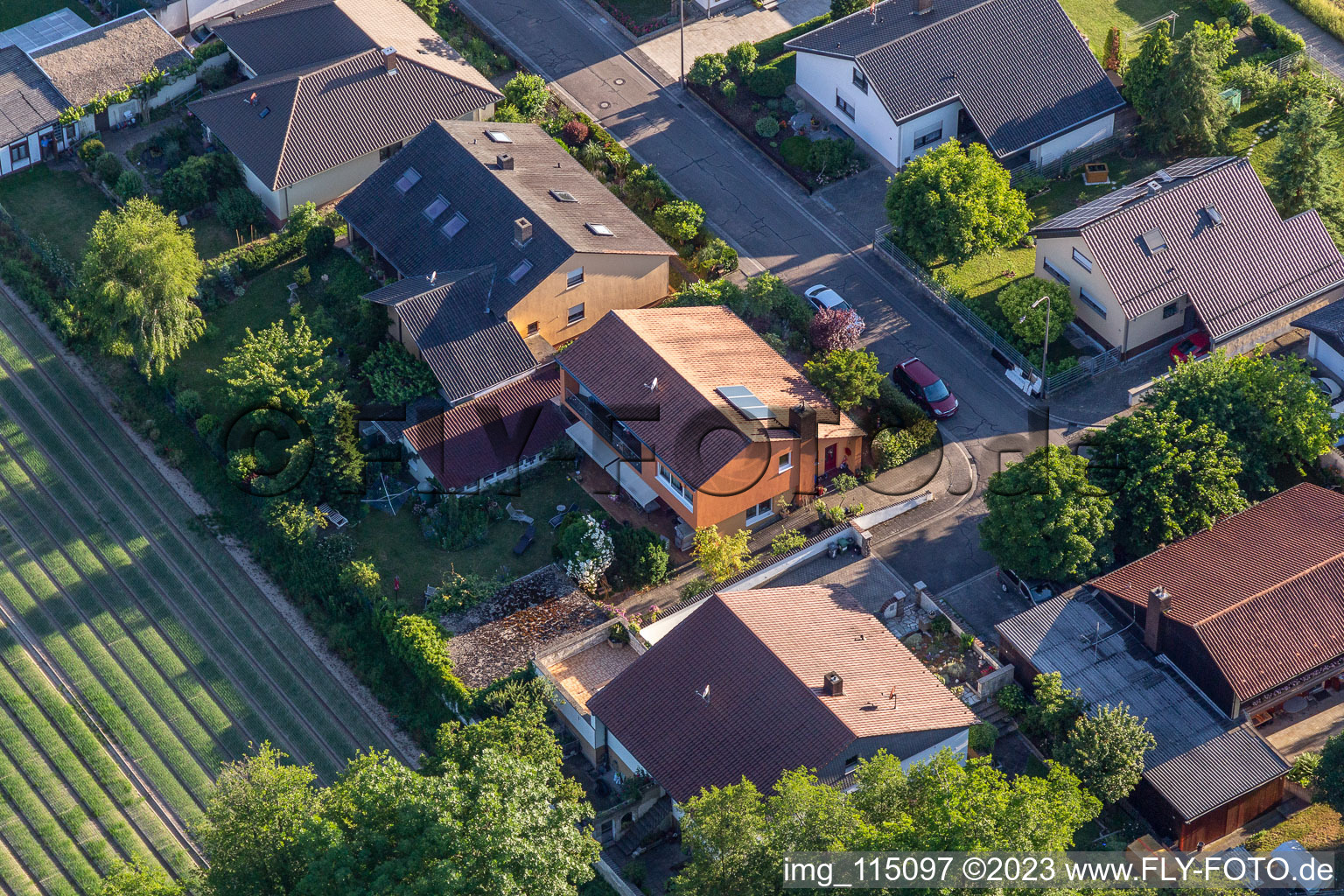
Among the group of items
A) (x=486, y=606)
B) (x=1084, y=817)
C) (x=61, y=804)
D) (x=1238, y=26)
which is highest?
(x=1238, y=26)

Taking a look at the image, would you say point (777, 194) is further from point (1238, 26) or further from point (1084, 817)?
point (1084, 817)

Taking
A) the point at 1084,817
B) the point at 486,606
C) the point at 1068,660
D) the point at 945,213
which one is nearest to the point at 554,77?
the point at 945,213

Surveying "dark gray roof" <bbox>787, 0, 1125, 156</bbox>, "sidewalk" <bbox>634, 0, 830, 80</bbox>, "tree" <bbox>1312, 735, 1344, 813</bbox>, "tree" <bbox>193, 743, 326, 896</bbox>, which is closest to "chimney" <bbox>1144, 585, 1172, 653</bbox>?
"tree" <bbox>1312, 735, 1344, 813</bbox>

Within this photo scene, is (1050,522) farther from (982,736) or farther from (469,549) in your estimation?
(469,549)

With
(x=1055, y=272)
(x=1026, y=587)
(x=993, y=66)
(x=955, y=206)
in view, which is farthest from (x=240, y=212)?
(x=1026, y=587)

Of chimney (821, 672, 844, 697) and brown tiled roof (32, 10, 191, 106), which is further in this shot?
brown tiled roof (32, 10, 191, 106)

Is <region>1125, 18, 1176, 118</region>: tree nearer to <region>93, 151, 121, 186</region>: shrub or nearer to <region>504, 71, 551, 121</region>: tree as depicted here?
<region>504, 71, 551, 121</region>: tree
